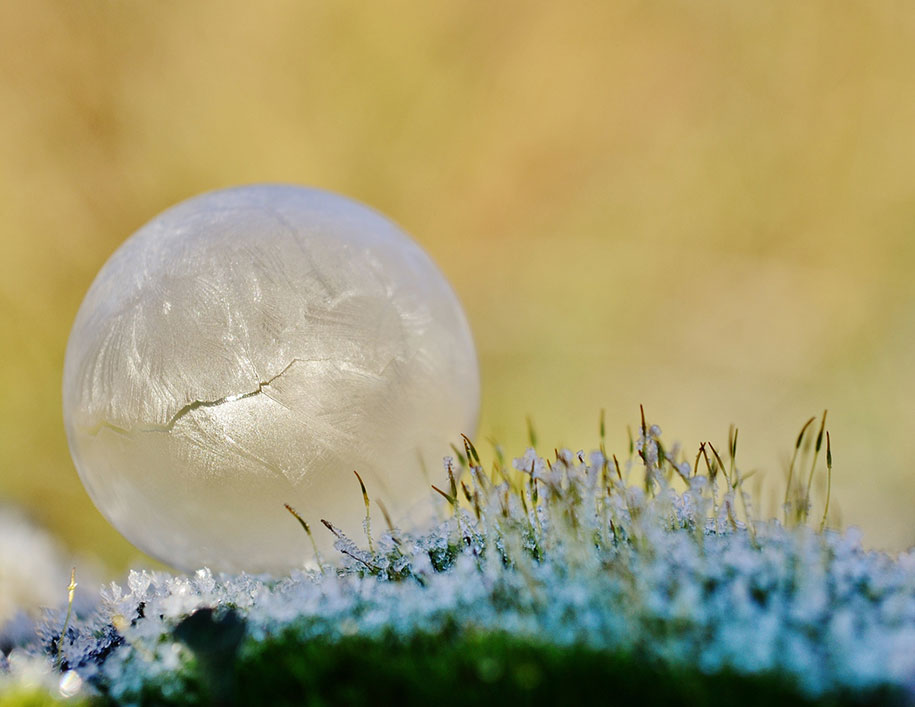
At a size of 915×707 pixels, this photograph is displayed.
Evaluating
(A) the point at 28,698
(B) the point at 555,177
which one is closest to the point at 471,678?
(A) the point at 28,698

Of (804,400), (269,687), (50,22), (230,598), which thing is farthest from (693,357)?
(50,22)

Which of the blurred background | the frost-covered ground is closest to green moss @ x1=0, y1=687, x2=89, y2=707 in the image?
the frost-covered ground

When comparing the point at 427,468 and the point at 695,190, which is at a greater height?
the point at 695,190

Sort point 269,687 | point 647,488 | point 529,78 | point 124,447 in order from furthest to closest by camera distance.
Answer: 1. point 529,78
2. point 124,447
3. point 647,488
4. point 269,687

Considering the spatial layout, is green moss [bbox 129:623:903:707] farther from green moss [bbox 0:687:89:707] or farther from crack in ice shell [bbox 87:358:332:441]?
crack in ice shell [bbox 87:358:332:441]

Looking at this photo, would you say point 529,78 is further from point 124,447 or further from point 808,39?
point 124,447

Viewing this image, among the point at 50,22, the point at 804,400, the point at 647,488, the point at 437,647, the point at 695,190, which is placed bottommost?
the point at 437,647
